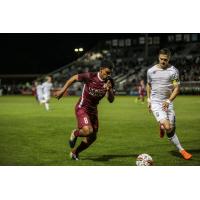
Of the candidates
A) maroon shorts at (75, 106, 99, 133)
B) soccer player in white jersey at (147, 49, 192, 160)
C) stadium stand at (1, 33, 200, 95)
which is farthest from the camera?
stadium stand at (1, 33, 200, 95)

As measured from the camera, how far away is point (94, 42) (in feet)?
32.6

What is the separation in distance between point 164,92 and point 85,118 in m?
1.40

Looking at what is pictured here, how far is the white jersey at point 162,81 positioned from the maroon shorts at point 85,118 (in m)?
1.09

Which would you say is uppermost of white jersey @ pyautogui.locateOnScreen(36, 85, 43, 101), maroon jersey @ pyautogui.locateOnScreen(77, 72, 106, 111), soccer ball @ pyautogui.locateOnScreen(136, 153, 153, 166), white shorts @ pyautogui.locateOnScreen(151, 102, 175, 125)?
maroon jersey @ pyautogui.locateOnScreen(77, 72, 106, 111)

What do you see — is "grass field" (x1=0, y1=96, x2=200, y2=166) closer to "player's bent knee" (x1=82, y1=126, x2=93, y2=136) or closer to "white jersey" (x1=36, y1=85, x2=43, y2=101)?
"player's bent knee" (x1=82, y1=126, x2=93, y2=136)

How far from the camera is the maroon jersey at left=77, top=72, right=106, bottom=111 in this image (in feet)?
25.6

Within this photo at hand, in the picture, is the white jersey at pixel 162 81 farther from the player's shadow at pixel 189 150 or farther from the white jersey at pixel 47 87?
the white jersey at pixel 47 87

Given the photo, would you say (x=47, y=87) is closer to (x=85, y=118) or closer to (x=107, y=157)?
(x=107, y=157)

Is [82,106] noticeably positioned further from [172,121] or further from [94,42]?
[94,42]

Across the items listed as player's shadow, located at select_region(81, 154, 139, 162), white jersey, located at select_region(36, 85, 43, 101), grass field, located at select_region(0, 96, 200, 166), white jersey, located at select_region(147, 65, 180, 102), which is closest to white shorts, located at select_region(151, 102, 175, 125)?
white jersey, located at select_region(147, 65, 180, 102)

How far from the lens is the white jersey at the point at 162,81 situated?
8.02 metres

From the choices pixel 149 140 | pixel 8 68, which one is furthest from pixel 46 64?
pixel 149 140

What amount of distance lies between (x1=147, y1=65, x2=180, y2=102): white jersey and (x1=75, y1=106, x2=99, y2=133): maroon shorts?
42.8 inches
